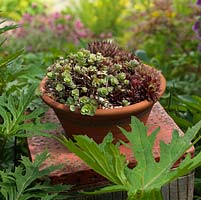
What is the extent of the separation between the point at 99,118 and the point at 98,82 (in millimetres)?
133

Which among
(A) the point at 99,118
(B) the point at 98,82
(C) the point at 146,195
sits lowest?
(C) the point at 146,195

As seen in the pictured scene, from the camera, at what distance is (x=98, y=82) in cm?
223

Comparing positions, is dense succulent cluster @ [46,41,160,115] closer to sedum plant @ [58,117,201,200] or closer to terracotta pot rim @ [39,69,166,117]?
terracotta pot rim @ [39,69,166,117]

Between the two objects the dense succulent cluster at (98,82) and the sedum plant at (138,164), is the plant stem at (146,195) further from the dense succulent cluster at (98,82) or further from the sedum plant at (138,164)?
the dense succulent cluster at (98,82)

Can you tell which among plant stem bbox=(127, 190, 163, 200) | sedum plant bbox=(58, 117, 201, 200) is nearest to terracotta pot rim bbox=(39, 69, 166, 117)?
sedum plant bbox=(58, 117, 201, 200)

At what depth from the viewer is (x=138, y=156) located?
1.88 meters

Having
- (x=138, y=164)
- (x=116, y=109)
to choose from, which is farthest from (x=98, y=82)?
(x=138, y=164)

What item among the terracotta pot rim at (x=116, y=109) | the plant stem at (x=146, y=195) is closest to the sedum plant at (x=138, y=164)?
the plant stem at (x=146, y=195)

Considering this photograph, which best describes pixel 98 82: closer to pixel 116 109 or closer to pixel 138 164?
pixel 116 109

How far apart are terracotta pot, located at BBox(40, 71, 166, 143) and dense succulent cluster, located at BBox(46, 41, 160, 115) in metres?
0.03

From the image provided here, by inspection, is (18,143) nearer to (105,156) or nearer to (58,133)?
(58,133)

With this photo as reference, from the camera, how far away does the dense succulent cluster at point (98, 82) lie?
7.32 feet

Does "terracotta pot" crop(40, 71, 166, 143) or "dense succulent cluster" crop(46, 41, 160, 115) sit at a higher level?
"dense succulent cluster" crop(46, 41, 160, 115)

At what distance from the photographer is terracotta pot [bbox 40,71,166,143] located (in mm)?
2215
